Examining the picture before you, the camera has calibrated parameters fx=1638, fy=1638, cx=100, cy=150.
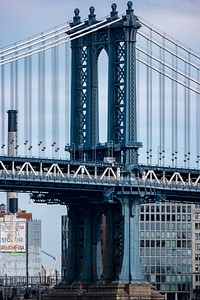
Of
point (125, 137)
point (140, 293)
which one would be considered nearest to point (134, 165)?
point (125, 137)

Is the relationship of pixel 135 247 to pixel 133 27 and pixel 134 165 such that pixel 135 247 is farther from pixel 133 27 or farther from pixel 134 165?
pixel 133 27

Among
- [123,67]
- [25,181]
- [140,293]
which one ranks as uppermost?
[123,67]

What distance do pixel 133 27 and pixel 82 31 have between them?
6.69 meters

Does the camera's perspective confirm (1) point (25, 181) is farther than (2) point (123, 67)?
No

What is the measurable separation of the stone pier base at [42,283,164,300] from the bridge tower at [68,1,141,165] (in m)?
13.8

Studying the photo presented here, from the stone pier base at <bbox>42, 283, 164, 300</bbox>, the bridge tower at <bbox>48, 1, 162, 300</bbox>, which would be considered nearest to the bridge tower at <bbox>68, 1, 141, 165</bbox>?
the bridge tower at <bbox>48, 1, 162, 300</bbox>

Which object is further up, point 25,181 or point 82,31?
point 82,31

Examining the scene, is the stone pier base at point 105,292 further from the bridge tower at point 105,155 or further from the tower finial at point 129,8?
the tower finial at point 129,8

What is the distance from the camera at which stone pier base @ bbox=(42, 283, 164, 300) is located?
6983 inches

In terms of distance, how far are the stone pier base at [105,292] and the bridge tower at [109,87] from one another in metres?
13.8

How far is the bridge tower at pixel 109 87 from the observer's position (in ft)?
592

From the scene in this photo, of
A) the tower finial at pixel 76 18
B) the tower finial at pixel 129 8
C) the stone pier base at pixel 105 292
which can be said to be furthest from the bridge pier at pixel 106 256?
the tower finial at pixel 129 8

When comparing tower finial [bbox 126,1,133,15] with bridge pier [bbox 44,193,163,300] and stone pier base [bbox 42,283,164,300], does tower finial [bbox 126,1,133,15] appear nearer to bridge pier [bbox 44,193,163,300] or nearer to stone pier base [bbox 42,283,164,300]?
bridge pier [bbox 44,193,163,300]

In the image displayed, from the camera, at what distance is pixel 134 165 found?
179875mm
